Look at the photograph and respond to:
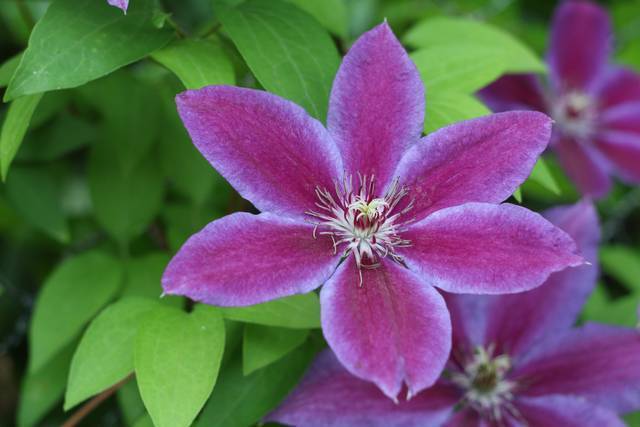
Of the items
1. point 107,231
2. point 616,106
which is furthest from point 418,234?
point 616,106

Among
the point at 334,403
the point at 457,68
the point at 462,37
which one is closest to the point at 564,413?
the point at 334,403

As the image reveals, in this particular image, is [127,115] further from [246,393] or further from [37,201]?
[246,393]

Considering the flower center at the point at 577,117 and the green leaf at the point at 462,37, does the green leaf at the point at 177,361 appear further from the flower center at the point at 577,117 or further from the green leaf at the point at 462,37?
the flower center at the point at 577,117

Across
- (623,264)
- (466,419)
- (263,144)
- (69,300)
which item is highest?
(263,144)

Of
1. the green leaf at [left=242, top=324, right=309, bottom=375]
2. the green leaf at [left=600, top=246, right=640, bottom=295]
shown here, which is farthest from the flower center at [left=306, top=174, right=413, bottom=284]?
the green leaf at [left=600, top=246, right=640, bottom=295]

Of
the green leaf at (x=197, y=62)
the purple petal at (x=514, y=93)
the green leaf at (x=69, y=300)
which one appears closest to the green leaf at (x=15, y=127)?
the green leaf at (x=197, y=62)
